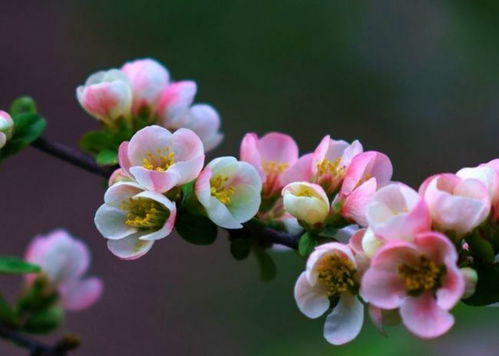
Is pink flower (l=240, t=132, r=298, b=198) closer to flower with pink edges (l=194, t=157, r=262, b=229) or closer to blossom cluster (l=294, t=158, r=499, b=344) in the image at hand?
flower with pink edges (l=194, t=157, r=262, b=229)

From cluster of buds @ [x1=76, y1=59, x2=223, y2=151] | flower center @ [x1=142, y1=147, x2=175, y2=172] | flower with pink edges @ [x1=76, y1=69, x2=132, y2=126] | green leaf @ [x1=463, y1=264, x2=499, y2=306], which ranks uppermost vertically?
cluster of buds @ [x1=76, y1=59, x2=223, y2=151]

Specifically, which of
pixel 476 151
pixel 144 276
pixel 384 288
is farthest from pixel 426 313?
pixel 476 151

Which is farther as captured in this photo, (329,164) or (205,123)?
(205,123)

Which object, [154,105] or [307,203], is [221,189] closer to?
[307,203]

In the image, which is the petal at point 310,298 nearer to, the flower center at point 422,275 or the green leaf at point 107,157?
the flower center at point 422,275

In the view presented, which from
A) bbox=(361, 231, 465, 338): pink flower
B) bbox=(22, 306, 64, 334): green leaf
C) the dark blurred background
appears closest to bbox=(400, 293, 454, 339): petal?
bbox=(361, 231, 465, 338): pink flower

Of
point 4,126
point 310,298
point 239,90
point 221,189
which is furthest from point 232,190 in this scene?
point 239,90

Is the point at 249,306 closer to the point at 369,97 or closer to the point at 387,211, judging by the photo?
the point at 369,97
